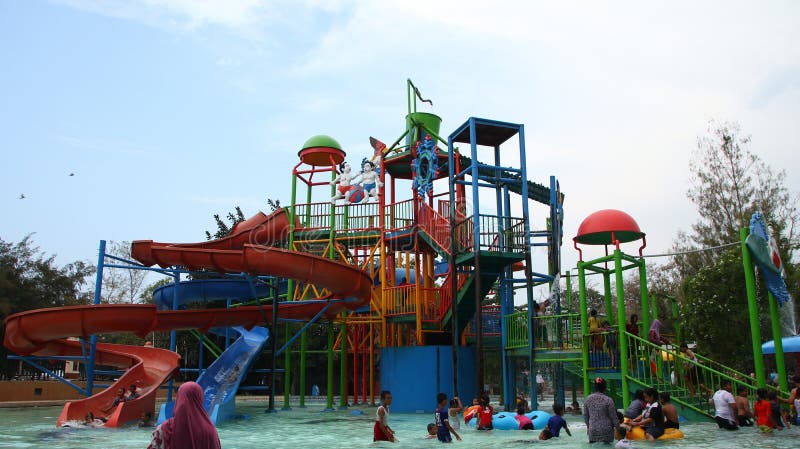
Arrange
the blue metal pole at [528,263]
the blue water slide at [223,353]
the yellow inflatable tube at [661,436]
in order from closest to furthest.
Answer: the yellow inflatable tube at [661,436]
the blue water slide at [223,353]
the blue metal pole at [528,263]

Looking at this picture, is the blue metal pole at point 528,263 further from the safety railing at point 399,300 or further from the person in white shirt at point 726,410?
the person in white shirt at point 726,410

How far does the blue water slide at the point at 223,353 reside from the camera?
17.4 m

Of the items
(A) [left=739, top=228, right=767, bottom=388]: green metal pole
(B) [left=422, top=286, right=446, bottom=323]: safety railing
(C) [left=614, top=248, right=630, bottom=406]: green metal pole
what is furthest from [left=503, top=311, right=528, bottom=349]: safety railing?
(A) [left=739, top=228, right=767, bottom=388]: green metal pole

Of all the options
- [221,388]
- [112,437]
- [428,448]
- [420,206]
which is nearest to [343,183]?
[420,206]

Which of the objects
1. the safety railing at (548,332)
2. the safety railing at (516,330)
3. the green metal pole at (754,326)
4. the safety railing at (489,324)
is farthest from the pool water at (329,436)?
the safety railing at (489,324)

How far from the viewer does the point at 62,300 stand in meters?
39.0

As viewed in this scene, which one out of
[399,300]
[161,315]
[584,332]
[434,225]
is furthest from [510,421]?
[161,315]

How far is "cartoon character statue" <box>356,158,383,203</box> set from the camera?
2484 cm

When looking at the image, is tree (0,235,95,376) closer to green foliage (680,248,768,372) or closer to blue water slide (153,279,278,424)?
blue water slide (153,279,278,424)

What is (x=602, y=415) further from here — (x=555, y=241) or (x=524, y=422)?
(x=555, y=241)

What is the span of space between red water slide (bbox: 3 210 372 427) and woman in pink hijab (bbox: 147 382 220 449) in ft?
40.6

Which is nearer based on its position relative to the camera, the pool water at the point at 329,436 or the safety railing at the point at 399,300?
the pool water at the point at 329,436

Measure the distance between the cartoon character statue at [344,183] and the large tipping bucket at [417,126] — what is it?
98.9 inches

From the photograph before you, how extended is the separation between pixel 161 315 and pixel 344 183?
28.0ft
